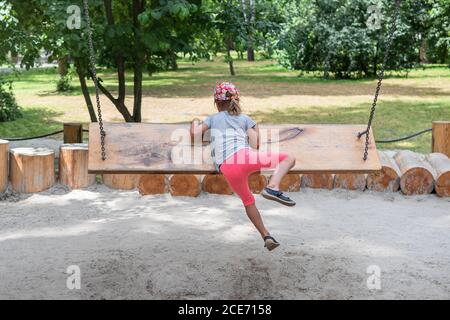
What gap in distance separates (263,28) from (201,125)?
448cm

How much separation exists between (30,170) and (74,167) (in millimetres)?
448

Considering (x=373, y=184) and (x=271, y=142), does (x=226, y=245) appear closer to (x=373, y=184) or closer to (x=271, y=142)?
(x=271, y=142)

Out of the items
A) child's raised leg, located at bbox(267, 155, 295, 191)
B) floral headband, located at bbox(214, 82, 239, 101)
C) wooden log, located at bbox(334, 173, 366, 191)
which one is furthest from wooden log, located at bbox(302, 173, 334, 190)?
floral headband, located at bbox(214, 82, 239, 101)

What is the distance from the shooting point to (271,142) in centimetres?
511

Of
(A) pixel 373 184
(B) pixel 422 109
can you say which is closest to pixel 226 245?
(A) pixel 373 184

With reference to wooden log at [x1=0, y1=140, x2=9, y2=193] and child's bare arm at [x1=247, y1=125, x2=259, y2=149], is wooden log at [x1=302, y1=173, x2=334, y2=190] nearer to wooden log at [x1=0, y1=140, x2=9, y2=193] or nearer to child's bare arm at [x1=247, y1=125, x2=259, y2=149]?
child's bare arm at [x1=247, y1=125, x2=259, y2=149]

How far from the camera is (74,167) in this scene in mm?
7375

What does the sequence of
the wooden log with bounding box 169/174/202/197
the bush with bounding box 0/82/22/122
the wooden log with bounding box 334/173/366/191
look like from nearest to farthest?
1. the wooden log with bounding box 169/174/202/197
2. the wooden log with bounding box 334/173/366/191
3. the bush with bounding box 0/82/22/122

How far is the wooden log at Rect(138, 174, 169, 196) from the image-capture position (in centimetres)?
719

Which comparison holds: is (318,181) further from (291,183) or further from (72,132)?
(72,132)

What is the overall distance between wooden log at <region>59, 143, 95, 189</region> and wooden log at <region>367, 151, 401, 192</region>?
3.00 m

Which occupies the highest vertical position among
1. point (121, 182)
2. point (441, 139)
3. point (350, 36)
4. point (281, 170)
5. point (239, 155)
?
point (350, 36)

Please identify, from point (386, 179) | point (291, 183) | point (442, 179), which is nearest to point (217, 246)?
point (291, 183)

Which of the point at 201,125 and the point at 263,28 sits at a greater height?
the point at 263,28
